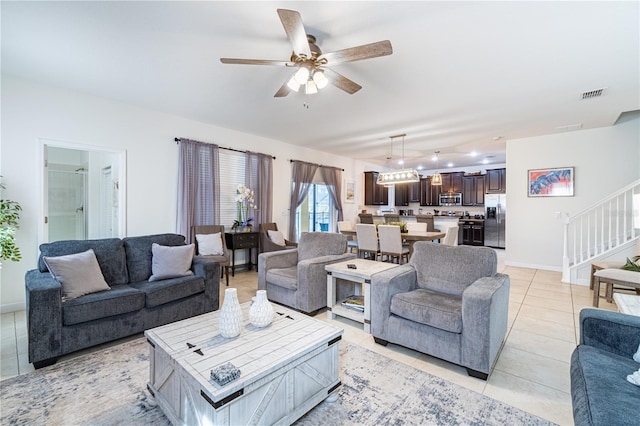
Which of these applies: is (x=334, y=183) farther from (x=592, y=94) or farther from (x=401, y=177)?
(x=592, y=94)

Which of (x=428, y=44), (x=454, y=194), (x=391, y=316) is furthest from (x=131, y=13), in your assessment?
(x=454, y=194)

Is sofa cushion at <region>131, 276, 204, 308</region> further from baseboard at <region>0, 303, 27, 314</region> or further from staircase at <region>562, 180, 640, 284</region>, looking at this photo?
staircase at <region>562, 180, 640, 284</region>

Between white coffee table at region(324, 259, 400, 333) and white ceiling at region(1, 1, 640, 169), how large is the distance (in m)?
2.08

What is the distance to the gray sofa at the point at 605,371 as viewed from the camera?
104 cm

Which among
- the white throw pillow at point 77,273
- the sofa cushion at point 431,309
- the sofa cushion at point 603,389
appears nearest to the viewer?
the sofa cushion at point 603,389

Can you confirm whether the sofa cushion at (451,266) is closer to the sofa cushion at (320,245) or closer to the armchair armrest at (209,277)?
the sofa cushion at (320,245)

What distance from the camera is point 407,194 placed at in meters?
9.96

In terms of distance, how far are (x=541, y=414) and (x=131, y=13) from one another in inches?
154

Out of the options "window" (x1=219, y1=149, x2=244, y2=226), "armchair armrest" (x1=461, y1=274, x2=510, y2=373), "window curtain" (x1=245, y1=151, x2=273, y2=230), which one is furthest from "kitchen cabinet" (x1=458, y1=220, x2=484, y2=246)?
"armchair armrest" (x1=461, y1=274, x2=510, y2=373)

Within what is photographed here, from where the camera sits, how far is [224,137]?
16.8 ft

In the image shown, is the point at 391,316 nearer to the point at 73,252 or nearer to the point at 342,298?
the point at 342,298

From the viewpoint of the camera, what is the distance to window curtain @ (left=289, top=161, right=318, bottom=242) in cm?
632

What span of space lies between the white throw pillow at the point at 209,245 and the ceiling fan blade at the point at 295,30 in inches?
128

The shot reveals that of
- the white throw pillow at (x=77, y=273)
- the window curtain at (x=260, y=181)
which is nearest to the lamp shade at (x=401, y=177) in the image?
the window curtain at (x=260, y=181)
